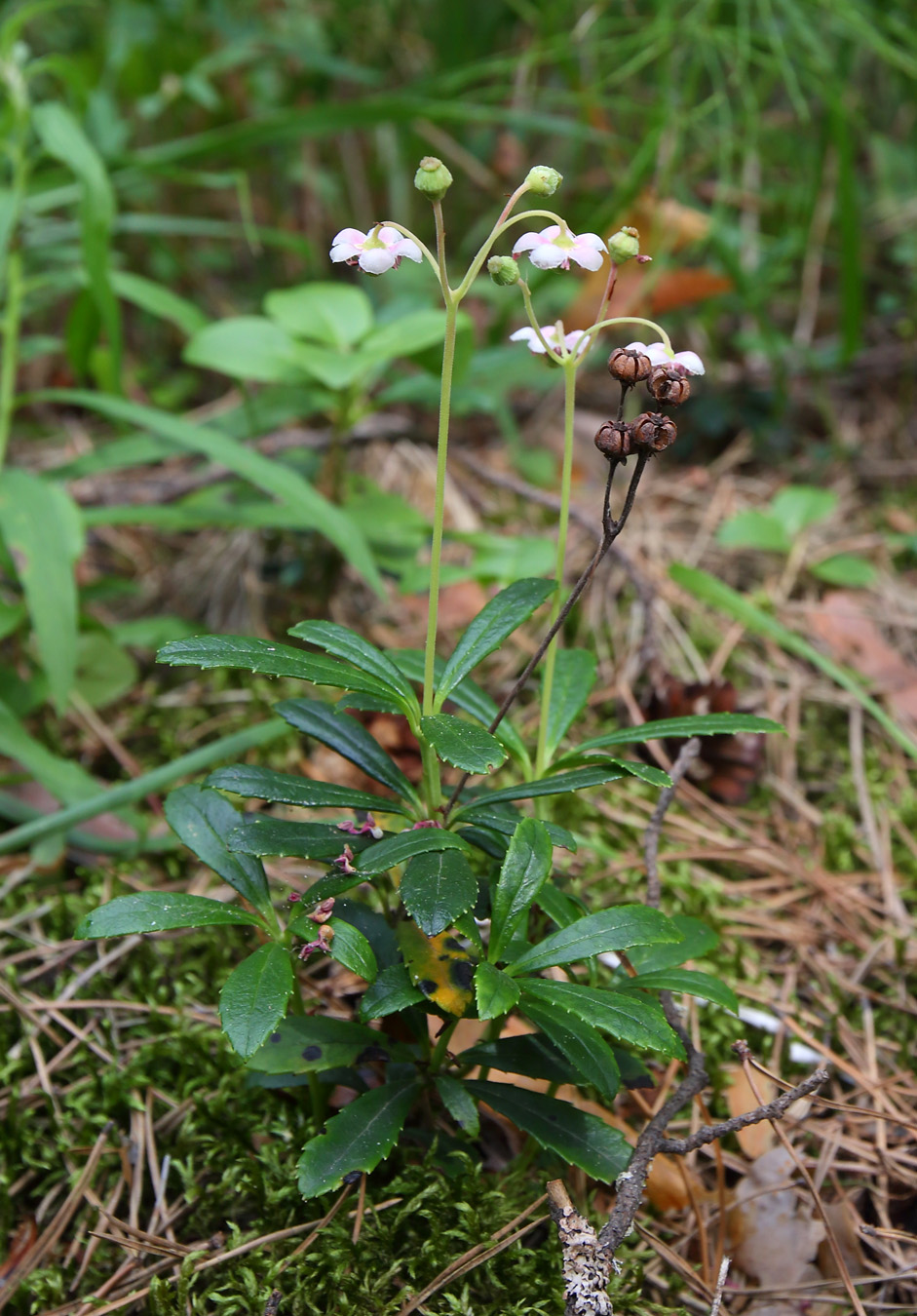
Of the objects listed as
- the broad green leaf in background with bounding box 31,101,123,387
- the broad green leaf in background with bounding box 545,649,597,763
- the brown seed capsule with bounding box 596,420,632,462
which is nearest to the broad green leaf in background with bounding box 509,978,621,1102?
the broad green leaf in background with bounding box 545,649,597,763

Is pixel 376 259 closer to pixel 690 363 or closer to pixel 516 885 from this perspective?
pixel 690 363

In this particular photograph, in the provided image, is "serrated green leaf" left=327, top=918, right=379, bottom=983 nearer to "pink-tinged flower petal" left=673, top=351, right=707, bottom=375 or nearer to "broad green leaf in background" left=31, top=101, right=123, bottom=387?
"pink-tinged flower petal" left=673, top=351, right=707, bottom=375

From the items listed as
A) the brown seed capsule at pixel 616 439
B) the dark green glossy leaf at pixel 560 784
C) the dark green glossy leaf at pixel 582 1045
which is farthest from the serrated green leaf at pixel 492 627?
the dark green glossy leaf at pixel 582 1045

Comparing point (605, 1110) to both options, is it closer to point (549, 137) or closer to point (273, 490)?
point (273, 490)

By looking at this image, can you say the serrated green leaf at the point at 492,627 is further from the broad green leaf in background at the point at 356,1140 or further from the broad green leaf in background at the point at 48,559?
the broad green leaf in background at the point at 48,559

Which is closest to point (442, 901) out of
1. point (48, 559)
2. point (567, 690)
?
point (567, 690)

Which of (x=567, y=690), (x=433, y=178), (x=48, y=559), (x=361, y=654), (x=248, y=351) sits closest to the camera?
(x=433, y=178)

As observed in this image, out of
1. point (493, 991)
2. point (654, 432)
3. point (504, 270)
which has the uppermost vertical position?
point (504, 270)

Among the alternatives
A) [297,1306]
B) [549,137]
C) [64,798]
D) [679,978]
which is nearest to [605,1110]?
[679,978]
